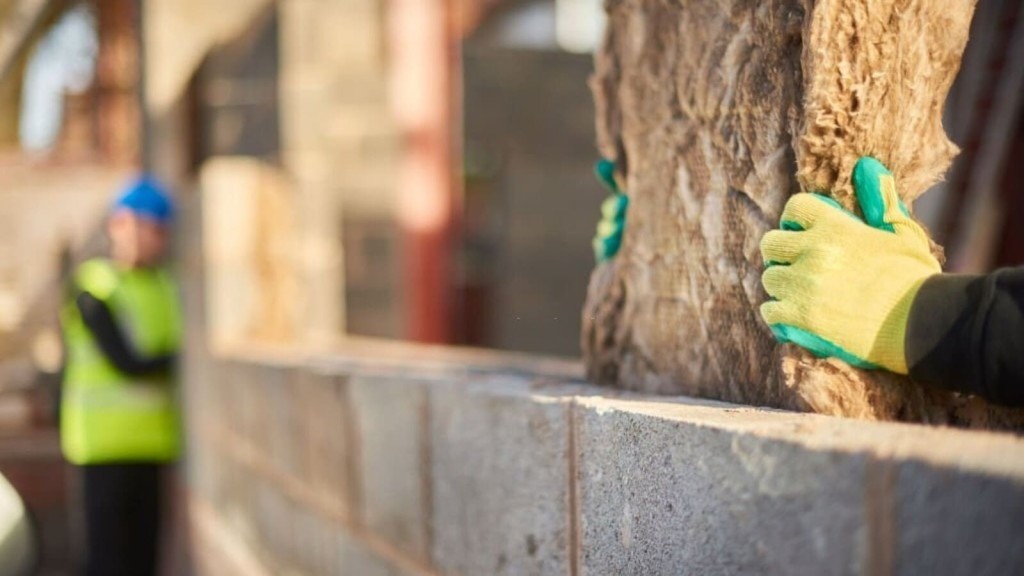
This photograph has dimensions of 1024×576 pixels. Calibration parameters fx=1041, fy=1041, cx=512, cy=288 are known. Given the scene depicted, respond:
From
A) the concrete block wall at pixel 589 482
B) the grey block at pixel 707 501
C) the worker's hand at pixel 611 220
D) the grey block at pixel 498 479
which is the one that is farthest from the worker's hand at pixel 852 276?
the worker's hand at pixel 611 220

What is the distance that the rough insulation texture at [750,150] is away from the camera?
1.54 metres

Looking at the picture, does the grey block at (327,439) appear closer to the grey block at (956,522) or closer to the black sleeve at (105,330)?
the black sleeve at (105,330)

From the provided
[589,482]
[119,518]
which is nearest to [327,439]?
[589,482]

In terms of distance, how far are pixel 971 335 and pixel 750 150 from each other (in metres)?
0.47

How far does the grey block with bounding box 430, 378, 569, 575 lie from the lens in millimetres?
1804

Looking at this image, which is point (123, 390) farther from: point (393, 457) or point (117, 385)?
point (393, 457)

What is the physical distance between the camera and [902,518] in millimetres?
1056

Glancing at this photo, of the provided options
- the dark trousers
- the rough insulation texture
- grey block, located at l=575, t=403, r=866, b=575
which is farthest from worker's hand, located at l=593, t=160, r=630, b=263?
the dark trousers

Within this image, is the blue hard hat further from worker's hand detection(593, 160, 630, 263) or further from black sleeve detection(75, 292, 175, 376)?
worker's hand detection(593, 160, 630, 263)

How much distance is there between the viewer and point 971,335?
1394 millimetres

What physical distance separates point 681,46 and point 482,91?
6863 mm

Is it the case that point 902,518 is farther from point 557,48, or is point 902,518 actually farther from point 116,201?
point 557,48

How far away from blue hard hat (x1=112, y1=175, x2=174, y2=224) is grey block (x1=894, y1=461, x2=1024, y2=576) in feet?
14.3

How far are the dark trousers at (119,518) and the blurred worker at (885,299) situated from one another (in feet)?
12.5
